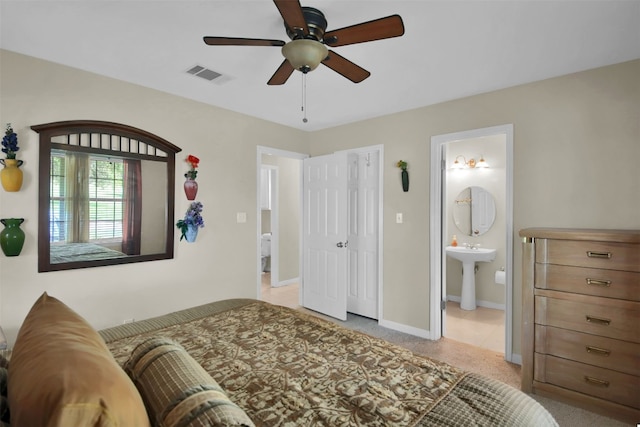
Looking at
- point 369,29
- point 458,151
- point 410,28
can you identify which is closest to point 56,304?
point 369,29

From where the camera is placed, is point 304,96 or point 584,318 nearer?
point 584,318

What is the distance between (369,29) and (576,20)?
1344 millimetres

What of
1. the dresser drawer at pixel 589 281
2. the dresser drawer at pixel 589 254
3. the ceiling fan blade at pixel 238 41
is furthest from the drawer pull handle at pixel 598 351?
the ceiling fan blade at pixel 238 41

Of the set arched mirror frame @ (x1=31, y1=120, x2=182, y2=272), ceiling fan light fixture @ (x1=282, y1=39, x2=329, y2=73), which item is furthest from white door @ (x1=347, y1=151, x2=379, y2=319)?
ceiling fan light fixture @ (x1=282, y1=39, x2=329, y2=73)

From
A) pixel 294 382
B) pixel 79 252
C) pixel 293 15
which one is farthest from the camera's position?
pixel 79 252

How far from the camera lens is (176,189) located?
3238 millimetres

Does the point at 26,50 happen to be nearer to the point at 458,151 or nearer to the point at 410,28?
the point at 410,28

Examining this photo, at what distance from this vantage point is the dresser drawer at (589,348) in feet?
6.73

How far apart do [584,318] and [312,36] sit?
100 inches

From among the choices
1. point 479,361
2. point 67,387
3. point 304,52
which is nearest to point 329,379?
point 67,387

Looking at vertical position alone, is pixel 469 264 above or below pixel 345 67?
below

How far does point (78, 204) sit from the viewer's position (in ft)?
8.66

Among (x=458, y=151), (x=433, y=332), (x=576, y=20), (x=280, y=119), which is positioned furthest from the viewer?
(x=458, y=151)

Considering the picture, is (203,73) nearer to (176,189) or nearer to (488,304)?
(176,189)
